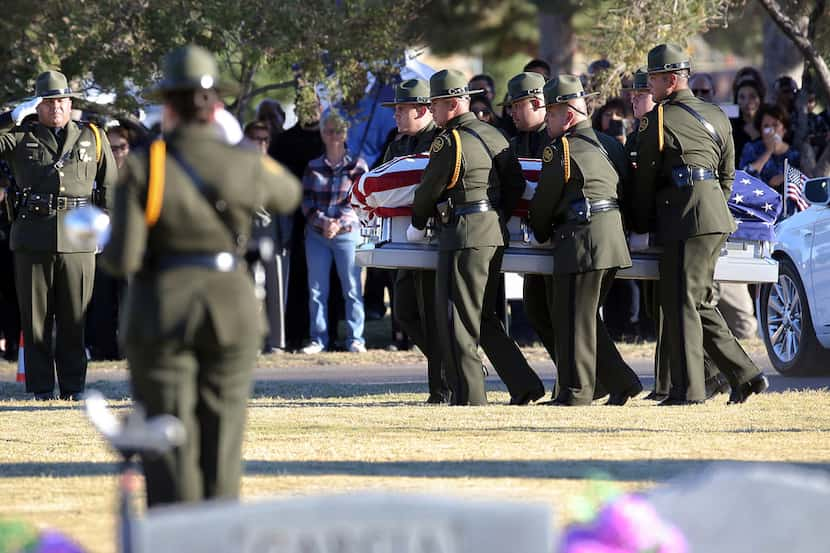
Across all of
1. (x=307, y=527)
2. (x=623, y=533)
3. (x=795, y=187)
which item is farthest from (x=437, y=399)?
(x=307, y=527)

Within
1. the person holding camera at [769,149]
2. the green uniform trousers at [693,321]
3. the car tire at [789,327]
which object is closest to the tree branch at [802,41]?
the person holding camera at [769,149]

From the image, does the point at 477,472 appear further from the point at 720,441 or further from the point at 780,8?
the point at 780,8

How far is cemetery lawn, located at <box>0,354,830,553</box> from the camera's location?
8141mm

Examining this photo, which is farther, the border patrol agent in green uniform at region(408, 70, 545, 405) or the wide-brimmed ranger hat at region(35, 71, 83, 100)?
the wide-brimmed ranger hat at region(35, 71, 83, 100)

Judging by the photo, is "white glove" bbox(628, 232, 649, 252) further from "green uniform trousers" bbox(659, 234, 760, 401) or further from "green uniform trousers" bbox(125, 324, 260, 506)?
"green uniform trousers" bbox(125, 324, 260, 506)

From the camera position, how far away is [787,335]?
14188 millimetres

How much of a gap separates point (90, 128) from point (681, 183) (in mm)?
4481

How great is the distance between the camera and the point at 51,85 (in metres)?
12.8

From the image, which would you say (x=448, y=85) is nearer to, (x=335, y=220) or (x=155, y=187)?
(x=335, y=220)

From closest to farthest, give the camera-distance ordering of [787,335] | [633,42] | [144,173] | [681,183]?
[144,173] < [681,183] < [787,335] < [633,42]

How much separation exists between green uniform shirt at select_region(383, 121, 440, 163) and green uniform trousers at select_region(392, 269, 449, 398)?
862 mm

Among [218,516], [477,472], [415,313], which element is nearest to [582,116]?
[415,313]

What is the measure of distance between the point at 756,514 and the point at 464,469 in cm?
349

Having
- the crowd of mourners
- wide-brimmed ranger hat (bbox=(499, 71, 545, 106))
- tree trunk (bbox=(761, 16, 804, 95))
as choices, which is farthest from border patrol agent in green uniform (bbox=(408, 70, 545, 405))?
tree trunk (bbox=(761, 16, 804, 95))
